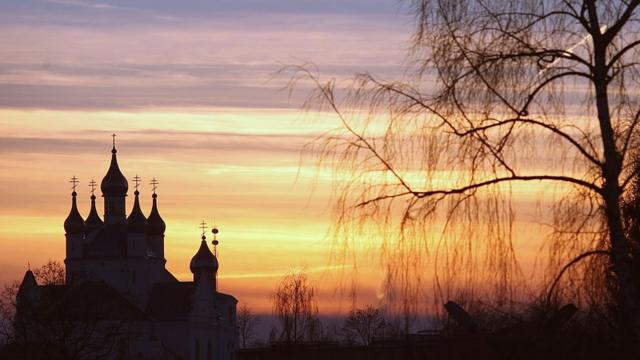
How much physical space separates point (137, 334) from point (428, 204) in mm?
101628

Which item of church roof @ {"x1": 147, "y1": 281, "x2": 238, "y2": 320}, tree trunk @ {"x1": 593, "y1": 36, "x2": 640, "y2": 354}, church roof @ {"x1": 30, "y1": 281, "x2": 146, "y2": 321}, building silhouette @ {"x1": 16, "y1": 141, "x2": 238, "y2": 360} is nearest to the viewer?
tree trunk @ {"x1": 593, "y1": 36, "x2": 640, "y2": 354}

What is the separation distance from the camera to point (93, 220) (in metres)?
134

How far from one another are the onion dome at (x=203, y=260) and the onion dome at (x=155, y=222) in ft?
14.2

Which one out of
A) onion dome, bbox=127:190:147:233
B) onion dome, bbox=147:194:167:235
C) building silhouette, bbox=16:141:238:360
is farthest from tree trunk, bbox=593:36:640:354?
onion dome, bbox=147:194:167:235

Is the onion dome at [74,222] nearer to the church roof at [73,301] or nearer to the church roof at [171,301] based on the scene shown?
the church roof at [171,301]

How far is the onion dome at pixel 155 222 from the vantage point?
435ft

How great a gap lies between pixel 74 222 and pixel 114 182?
7.23 meters

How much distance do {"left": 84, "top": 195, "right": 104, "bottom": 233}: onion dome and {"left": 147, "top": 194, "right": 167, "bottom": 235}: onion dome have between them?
5351mm

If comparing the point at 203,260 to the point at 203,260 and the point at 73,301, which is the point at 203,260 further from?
the point at 73,301

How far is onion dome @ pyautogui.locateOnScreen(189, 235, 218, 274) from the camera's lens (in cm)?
13400

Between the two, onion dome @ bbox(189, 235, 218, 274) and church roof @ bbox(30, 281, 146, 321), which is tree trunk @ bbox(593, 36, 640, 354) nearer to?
church roof @ bbox(30, 281, 146, 321)

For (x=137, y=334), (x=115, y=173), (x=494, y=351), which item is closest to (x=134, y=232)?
(x=115, y=173)

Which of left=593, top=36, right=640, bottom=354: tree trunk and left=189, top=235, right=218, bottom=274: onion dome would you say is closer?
left=593, top=36, right=640, bottom=354: tree trunk

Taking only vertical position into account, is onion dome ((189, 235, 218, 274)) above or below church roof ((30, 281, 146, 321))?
above
